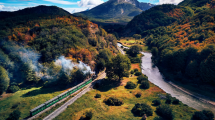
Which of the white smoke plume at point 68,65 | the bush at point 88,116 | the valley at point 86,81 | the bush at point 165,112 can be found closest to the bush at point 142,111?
the valley at point 86,81

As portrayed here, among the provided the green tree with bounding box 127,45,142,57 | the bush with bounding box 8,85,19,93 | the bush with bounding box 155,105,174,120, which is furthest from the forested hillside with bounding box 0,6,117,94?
the green tree with bounding box 127,45,142,57

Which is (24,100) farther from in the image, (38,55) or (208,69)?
(208,69)

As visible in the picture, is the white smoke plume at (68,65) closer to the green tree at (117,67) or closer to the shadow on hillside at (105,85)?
the shadow on hillside at (105,85)

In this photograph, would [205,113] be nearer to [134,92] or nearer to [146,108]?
[146,108]

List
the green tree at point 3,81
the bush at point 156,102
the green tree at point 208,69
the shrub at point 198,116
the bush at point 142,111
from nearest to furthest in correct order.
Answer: the shrub at point 198,116, the bush at point 142,111, the bush at point 156,102, the green tree at point 3,81, the green tree at point 208,69

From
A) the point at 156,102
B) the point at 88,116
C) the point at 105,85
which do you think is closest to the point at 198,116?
the point at 156,102

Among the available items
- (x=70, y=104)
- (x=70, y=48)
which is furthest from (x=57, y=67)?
(x=70, y=104)
